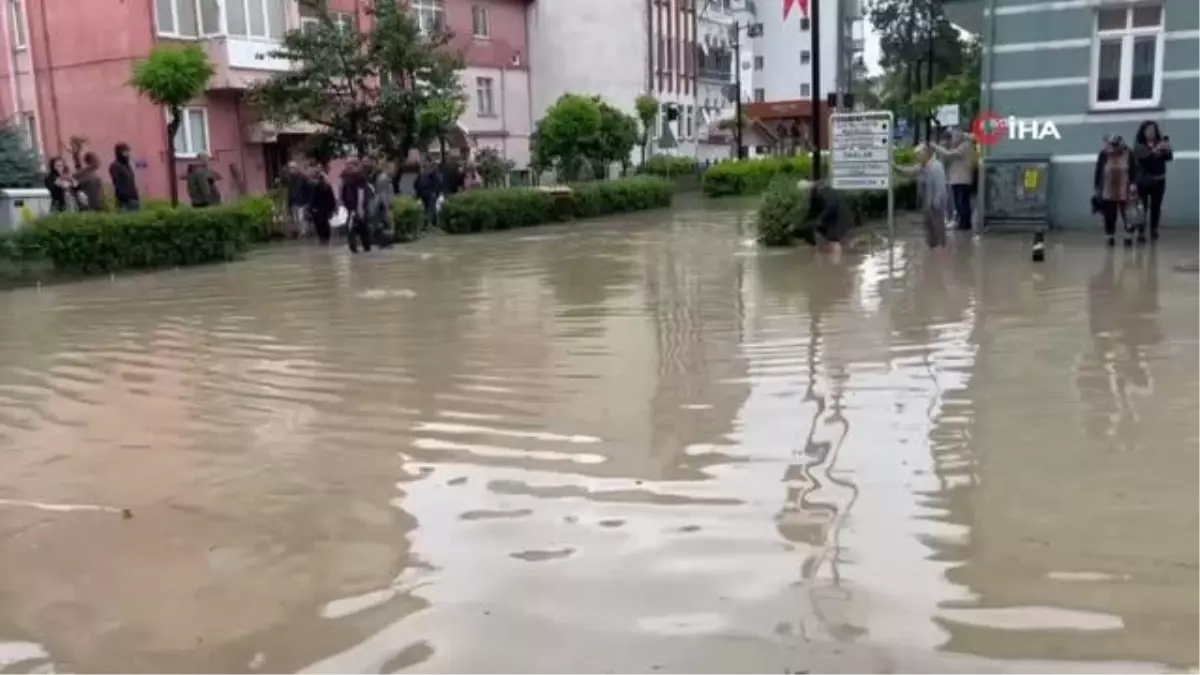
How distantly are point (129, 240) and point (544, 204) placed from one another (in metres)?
10.8

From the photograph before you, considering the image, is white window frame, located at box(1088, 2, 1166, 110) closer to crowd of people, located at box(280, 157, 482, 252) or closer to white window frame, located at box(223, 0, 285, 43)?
crowd of people, located at box(280, 157, 482, 252)

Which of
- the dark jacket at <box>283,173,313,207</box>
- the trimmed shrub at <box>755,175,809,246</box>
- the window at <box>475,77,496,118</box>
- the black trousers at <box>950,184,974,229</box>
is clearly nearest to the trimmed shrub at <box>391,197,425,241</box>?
the dark jacket at <box>283,173,313,207</box>

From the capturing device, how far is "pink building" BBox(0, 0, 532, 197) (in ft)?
92.9

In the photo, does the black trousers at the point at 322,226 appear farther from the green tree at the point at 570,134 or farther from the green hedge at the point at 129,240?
the green tree at the point at 570,134

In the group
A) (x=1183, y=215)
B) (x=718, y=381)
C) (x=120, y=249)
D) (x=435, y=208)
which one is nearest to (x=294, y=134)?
(x=435, y=208)

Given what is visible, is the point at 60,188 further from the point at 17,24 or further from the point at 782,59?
the point at 782,59

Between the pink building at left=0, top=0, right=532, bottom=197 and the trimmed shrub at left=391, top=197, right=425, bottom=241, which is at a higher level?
the pink building at left=0, top=0, right=532, bottom=197

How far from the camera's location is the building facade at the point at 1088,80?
16844 mm

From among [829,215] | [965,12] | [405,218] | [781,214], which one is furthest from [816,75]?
[405,218]

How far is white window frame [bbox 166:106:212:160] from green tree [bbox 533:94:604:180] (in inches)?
397

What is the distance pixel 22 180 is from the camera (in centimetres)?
2133

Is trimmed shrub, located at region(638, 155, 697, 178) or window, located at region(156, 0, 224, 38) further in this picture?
trimmed shrub, located at region(638, 155, 697, 178)

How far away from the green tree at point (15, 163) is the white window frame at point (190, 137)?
21.2ft

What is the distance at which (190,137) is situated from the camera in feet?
95.2
